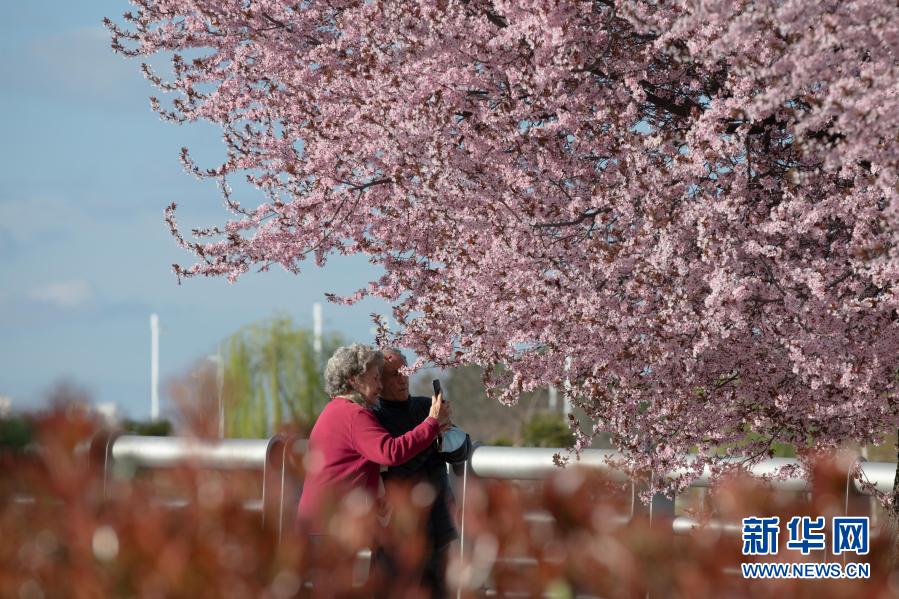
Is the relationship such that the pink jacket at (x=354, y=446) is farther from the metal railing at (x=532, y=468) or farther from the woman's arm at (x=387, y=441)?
the metal railing at (x=532, y=468)

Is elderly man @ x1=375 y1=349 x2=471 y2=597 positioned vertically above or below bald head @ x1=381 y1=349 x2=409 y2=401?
below

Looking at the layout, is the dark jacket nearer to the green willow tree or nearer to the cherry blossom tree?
the cherry blossom tree

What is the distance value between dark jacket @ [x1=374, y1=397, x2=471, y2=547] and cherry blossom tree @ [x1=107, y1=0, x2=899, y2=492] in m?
1.44

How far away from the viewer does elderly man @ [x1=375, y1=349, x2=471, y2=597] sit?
628 cm

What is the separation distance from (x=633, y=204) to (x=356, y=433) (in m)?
2.60

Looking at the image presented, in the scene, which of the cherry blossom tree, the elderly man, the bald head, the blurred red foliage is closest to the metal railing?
the cherry blossom tree

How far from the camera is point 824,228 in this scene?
730 centimetres

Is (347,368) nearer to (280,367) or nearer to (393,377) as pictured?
(393,377)

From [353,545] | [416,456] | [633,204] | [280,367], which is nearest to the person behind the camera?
[353,545]

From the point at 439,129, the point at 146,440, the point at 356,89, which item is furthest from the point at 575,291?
the point at 146,440

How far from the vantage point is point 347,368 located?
6.14 metres

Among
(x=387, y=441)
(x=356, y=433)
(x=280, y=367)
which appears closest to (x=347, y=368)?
(x=356, y=433)

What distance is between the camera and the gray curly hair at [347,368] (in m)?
6.14

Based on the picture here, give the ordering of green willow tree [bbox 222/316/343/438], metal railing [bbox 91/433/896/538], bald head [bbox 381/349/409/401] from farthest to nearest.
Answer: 1. green willow tree [bbox 222/316/343/438]
2. metal railing [bbox 91/433/896/538]
3. bald head [bbox 381/349/409/401]
